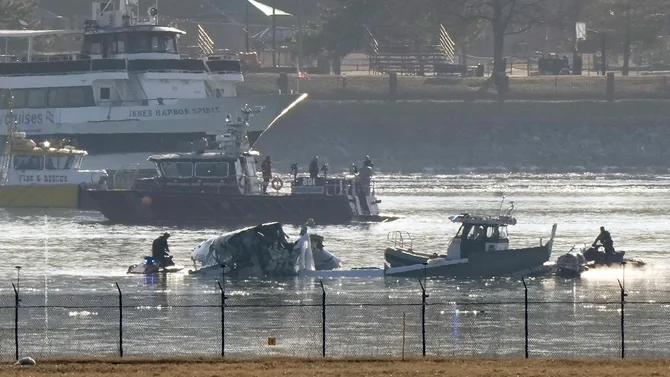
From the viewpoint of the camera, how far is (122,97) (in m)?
91.3

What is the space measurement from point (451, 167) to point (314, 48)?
20.6 meters

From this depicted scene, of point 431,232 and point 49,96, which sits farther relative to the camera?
point 49,96

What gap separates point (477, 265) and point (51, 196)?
31151 millimetres

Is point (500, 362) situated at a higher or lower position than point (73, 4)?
lower

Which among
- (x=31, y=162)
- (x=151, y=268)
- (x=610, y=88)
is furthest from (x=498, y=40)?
(x=151, y=268)

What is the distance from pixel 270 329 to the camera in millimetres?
40062

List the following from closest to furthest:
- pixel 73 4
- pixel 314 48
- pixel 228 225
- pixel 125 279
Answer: pixel 125 279 → pixel 228 225 → pixel 314 48 → pixel 73 4

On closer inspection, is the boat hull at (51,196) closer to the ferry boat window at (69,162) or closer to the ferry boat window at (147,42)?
the ferry boat window at (69,162)

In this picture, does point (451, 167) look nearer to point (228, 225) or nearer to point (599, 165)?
point (599, 165)

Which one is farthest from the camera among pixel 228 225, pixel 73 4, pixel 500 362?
pixel 73 4

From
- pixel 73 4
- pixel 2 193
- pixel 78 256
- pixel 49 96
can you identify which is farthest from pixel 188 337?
pixel 73 4

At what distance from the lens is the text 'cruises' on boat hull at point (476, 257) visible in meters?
50.1

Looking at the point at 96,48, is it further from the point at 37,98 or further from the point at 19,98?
the point at 19,98

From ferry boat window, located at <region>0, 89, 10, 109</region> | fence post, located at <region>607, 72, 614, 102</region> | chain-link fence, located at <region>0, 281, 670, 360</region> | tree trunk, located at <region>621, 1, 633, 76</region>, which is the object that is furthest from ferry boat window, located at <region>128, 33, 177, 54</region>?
chain-link fence, located at <region>0, 281, 670, 360</region>
